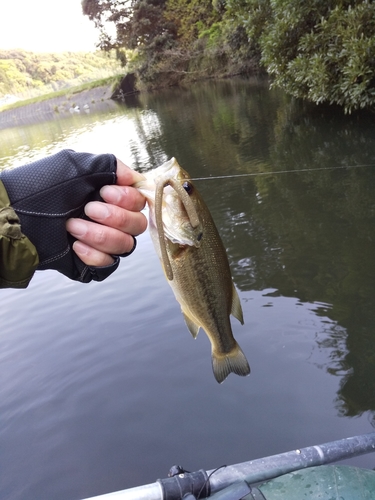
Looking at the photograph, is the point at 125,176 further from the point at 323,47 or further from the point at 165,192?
the point at 323,47

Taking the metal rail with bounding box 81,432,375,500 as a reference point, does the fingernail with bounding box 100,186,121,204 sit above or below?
above

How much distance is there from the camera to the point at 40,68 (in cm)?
14762

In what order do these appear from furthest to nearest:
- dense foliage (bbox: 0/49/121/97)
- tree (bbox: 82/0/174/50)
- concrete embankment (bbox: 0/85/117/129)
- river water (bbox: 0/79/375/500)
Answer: dense foliage (bbox: 0/49/121/97), concrete embankment (bbox: 0/85/117/129), tree (bbox: 82/0/174/50), river water (bbox: 0/79/375/500)

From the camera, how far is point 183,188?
1.78 meters

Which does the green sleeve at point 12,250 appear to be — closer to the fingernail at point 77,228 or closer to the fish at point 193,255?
the fingernail at point 77,228

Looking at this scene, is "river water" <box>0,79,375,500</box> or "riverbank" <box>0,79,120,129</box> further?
"riverbank" <box>0,79,120,129</box>

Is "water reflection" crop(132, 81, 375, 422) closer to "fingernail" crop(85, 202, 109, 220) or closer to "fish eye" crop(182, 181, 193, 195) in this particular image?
"fish eye" crop(182, 181, 193, 195)

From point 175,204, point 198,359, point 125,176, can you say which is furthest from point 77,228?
point 198,359

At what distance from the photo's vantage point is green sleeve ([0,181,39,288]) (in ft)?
5.25

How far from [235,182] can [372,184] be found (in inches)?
129

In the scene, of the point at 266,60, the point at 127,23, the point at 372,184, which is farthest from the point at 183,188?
the point at 127,23

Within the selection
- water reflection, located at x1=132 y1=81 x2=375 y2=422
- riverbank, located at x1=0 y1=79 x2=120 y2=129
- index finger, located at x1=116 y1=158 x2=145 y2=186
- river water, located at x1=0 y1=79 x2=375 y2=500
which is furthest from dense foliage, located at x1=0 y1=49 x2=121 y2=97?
index finger, located at x1=116 y1=158 x2=145 y2=186

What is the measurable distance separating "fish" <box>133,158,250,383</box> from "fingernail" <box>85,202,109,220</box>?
20 cm

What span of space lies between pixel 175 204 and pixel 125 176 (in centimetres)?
26
